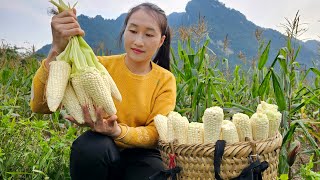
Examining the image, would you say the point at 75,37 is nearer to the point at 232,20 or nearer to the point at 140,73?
the point at 140,73

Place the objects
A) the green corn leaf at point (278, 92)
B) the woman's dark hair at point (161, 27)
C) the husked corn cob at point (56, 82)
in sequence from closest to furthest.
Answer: the husked corn cob at point (56, 82), the woman's dark hair at point (161, 27), the green corn leaf at point (278, 92)

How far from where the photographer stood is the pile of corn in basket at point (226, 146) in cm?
179

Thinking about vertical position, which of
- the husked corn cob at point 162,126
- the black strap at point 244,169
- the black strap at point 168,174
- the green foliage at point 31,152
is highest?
the husked corn cob at point 162,126

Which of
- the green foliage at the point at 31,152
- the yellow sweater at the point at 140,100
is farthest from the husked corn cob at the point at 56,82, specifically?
the green foliage at the point at 31,152

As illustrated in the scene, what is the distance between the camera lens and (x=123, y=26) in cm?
257

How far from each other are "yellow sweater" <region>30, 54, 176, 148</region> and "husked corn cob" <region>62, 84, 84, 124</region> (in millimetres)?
331

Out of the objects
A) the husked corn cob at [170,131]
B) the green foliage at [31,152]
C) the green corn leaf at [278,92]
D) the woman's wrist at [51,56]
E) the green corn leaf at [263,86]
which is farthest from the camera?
the green corn leaf at [263,86]

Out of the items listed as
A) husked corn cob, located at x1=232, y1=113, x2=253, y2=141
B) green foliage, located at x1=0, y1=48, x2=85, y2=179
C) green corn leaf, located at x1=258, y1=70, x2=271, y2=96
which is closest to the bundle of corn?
husked corn cob, located at x1=232, y1=113, x2=253, y2=141

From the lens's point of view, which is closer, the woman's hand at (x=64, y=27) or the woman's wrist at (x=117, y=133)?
the woman's hand at (x=64, y=27)

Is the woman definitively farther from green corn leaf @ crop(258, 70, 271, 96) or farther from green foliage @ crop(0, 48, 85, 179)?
green corn leaf @ crop(258, 70, 271, 96)

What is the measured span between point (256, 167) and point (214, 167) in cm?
18

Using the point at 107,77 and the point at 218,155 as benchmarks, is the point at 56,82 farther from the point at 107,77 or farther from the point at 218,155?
the point at 218,155

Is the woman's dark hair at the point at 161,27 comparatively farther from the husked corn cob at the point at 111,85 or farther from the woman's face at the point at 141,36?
the husked corn cob at the point at 111,85

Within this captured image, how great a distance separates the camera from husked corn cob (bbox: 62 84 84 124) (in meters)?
1.93
